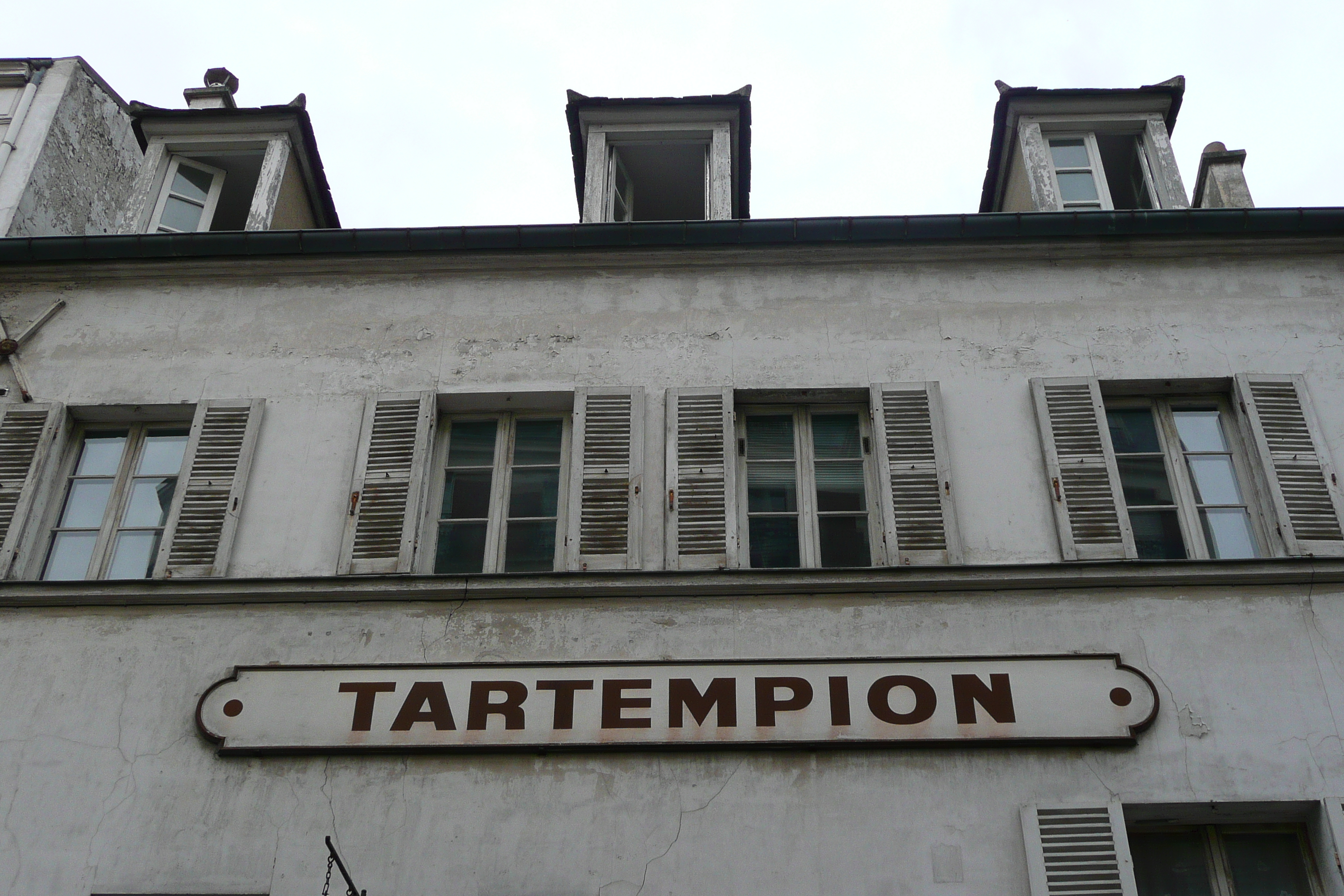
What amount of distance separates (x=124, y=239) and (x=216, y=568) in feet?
9.88

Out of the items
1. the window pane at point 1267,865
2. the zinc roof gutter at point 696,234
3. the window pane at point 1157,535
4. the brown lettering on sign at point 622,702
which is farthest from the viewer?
the zinc roof gutter at point 696,234

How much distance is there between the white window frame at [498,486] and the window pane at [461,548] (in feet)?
0.09

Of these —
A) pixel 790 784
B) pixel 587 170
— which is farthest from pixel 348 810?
pixel 587 170

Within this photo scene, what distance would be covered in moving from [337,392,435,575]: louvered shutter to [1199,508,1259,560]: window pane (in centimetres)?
483

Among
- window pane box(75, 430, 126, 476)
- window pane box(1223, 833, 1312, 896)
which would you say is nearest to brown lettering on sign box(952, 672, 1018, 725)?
window pane box(1223, 833, 1312, 896)

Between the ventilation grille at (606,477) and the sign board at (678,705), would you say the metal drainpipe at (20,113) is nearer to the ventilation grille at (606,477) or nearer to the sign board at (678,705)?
the ventilation grille at (606,477)

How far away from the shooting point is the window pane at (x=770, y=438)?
26.1ft

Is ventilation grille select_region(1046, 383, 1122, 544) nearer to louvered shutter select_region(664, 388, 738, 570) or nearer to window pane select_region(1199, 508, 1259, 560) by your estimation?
window pane select_region(1199, 508, 1259, 560)

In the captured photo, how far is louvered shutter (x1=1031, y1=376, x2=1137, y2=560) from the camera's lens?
7.18 meters

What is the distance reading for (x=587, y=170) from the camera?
9695 millimetres

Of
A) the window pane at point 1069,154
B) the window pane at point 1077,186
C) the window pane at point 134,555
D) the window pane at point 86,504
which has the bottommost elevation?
the window pane at point 134,555

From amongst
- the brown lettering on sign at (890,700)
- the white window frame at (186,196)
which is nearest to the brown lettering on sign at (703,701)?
the brown lettering on sign at (890,700)

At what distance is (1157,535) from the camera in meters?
7.42

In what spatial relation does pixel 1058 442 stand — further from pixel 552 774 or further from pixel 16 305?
pixel 16 305
